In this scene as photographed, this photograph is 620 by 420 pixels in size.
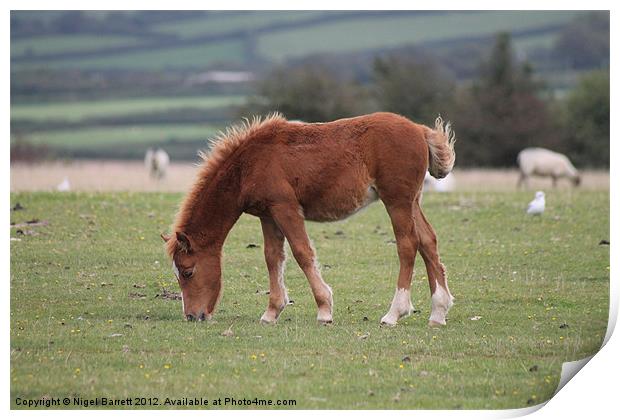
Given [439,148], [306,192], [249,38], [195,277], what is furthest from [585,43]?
[195,277]

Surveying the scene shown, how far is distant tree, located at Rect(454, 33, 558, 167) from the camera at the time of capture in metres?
50.4

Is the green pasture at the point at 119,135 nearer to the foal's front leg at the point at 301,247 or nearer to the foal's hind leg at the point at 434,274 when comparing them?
the foal's hind leg at the point at 434,274

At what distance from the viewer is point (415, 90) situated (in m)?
56.2

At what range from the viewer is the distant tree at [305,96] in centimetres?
4909

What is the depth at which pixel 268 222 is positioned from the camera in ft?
37.4

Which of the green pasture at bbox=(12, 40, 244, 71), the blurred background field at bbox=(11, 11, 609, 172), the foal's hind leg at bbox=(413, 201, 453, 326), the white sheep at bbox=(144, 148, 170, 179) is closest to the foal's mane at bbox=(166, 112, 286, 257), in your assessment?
the foal's hind leg at bbox=(413, 201, 453, 326)

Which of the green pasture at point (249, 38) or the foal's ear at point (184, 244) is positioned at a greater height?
the foal's ear at point (184, 244)

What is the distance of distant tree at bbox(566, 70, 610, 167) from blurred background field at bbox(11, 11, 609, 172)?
4.2 inches

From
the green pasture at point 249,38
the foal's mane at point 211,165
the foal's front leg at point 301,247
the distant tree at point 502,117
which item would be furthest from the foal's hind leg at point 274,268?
the distant tree at point 502,117

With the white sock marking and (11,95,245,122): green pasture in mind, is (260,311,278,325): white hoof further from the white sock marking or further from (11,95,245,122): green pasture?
(11,95,245,122): green pasture

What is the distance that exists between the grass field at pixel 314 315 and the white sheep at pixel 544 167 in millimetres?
13473

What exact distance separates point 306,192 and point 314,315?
1.65m
